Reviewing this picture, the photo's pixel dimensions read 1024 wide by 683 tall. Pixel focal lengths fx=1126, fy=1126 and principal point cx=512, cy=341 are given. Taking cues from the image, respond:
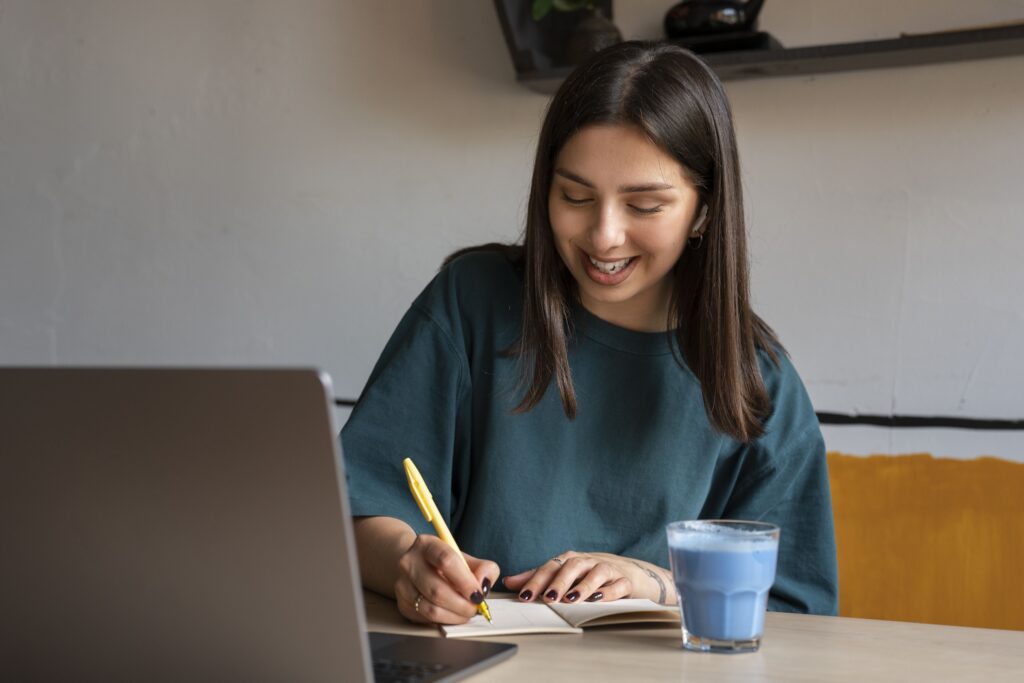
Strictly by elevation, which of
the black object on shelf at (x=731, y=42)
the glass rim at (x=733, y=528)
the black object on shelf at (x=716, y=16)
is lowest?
the glass rim at (x=733, y=528)

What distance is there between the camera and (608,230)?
125 centimetres

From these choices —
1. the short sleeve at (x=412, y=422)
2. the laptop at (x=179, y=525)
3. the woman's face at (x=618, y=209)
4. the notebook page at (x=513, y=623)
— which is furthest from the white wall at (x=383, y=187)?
the laptop at (x=179, y=525)

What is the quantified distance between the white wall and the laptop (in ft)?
4.28

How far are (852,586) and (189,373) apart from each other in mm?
1269

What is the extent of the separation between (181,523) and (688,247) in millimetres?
917

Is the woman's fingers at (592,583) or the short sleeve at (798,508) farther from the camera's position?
the short sleeve at (798,508)

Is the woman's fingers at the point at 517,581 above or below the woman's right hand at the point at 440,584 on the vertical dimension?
below

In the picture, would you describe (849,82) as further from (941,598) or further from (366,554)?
(366,554)

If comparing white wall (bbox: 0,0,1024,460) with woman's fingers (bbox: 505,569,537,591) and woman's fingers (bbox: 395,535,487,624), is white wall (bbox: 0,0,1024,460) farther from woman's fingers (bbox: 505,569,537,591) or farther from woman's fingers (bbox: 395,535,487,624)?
woman's fingers (bbox: 395,535,487,624)

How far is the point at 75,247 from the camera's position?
230 centimetres

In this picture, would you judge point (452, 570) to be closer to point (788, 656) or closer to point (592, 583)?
point (592, 583)

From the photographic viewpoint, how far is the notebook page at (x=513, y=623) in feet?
3.03

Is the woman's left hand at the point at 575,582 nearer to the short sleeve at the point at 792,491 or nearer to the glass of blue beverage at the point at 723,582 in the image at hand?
the glass of blue beverage at the point at 723,582

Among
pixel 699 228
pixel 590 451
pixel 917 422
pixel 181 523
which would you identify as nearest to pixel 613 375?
pixel 590 451
